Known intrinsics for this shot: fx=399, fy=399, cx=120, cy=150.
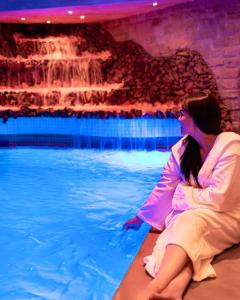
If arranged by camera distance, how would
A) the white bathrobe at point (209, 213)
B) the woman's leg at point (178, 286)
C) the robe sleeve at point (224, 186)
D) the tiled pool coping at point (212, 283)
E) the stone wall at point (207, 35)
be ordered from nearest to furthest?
the woman's leg at point (178, 286) < the tiled pool coping at point (212, 283) < the white bathrobe at point (209, 213) < the robe sleeve at point (224, 186) < the stone wall at point (207, 35)

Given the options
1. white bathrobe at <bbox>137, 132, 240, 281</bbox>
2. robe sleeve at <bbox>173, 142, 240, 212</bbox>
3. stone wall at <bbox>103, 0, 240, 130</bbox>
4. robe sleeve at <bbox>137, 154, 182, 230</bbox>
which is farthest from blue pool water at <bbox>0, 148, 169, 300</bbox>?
stone wall at <bbox>103, 0, 240, 130</bbox>

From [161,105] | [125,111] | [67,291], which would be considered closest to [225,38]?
[161,105]

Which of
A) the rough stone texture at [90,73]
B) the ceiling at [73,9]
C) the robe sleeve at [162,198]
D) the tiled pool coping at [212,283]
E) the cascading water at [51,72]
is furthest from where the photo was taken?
the cascading water at [51,72]

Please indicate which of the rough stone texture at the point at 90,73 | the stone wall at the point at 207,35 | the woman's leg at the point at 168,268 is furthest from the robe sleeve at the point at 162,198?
the rough stone texture at the point at 90,73

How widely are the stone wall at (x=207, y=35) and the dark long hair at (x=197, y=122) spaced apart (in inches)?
221

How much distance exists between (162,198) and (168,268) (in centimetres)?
73

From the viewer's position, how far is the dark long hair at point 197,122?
6.47 ft

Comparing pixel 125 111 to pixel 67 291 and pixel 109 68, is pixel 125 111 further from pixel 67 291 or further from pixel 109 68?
pixel 67 291

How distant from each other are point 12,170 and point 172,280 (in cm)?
415

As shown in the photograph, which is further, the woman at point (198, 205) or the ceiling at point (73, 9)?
the ceiling at point (73, 9)

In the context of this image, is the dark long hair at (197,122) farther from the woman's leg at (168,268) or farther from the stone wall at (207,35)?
the stone wall at (207,35)

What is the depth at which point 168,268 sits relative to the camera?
1.66m

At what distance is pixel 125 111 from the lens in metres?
7.02

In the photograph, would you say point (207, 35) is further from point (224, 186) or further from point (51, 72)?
point (224, 186)
